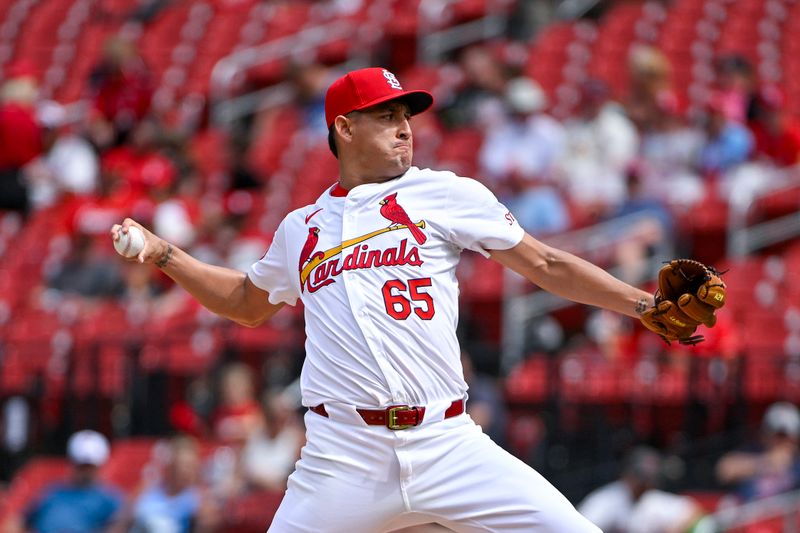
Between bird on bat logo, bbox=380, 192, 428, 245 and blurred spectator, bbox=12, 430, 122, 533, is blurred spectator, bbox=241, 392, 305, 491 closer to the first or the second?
blurred spectator, bbox=12, 430, 122, 533

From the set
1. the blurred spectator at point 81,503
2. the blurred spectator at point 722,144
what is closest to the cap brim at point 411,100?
the blurred spectator at point 81,503

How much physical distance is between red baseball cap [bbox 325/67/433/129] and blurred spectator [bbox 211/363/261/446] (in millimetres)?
5262

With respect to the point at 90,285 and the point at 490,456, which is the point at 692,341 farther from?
the point at 90,285

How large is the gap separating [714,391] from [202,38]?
9283mm

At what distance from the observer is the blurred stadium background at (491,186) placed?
912 cm

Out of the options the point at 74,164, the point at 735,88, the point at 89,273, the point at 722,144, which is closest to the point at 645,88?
the point at 735,88

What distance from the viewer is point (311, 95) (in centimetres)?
1388

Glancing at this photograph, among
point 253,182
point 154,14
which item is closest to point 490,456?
point 253,182

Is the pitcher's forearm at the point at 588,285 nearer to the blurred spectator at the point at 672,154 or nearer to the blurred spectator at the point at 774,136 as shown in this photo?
the blurred spectator at the point at 672,154

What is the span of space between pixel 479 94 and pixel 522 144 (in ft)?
4.12

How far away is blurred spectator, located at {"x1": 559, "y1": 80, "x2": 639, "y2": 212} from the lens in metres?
11.2

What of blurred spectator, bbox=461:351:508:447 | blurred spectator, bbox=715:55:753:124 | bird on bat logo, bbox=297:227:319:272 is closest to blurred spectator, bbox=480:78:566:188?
blurred spectator, bbox=715:55:753:124

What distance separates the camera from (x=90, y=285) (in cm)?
1198

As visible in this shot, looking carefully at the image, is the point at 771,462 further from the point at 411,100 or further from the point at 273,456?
the point at 411,100
